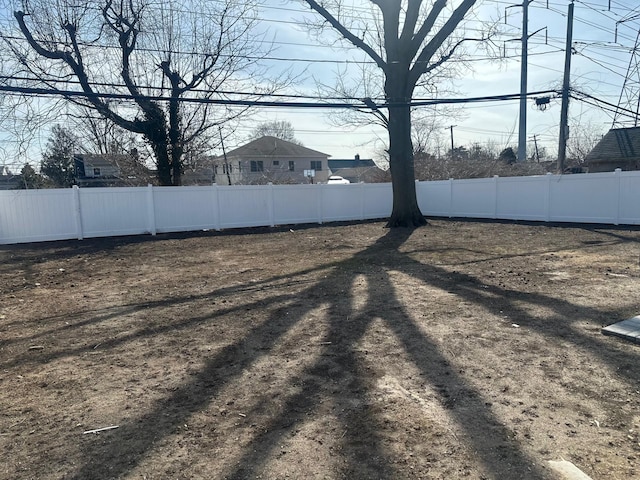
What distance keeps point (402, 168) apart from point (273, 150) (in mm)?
32904

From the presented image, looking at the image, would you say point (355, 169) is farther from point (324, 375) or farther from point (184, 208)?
point (324, 375)

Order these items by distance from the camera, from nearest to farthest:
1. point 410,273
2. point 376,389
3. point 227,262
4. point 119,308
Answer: point 376,389 → point 119,308 → point 410,273 → point 227,262

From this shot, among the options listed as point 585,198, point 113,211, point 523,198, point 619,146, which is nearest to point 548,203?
point 523,198

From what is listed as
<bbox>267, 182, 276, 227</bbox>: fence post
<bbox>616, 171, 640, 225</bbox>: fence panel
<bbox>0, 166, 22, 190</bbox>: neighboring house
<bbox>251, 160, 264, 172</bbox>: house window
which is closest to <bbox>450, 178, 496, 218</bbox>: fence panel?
<bbox>616, 171, 640, 225</bbox>: fence panel

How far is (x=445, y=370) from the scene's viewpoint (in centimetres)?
345

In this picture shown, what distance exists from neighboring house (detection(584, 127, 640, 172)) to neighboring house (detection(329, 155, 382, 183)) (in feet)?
77.4

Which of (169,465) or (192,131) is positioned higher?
(192,131)

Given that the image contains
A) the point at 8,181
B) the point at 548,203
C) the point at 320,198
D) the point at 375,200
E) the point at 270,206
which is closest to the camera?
the point at 548,203

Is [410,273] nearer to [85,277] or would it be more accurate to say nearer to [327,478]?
[327,478]

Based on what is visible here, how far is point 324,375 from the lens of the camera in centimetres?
344

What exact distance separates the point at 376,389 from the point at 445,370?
685mm

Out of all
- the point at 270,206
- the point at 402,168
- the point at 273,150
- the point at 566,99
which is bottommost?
the point at 270,206

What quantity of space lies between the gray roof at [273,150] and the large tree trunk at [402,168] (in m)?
29.6

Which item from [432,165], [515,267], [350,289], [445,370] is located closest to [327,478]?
[445,370]
